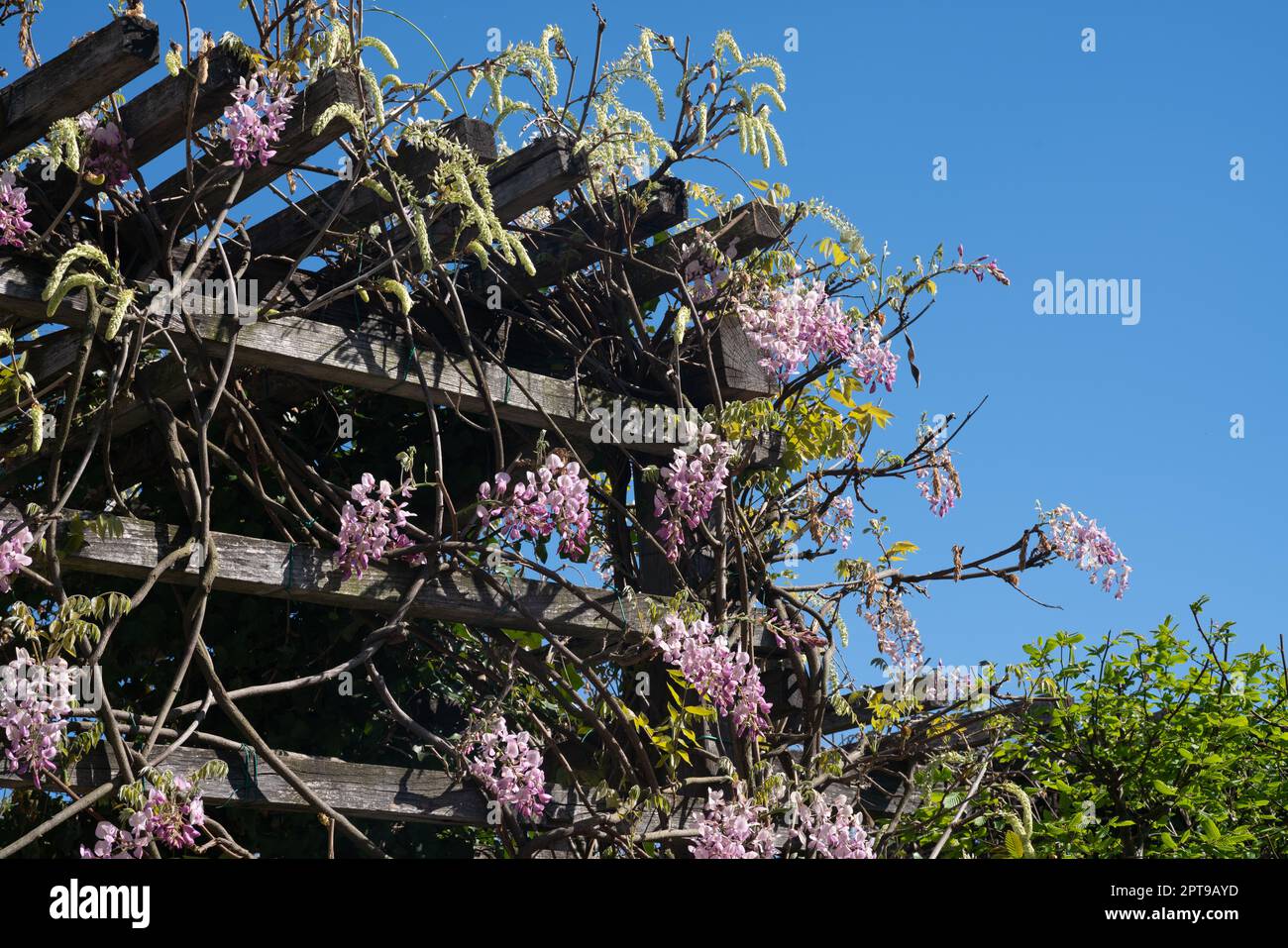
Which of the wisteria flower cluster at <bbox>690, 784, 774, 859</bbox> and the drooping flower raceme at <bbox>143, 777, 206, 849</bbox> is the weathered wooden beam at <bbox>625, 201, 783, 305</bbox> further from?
the drooping flower raceme at <bbox>143, 777, 206, 849</bbox>

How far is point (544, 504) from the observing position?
3498 millimetres

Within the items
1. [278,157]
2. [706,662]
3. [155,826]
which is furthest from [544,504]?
[155,826]

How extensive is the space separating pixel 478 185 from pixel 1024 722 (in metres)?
2.60

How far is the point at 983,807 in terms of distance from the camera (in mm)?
4559

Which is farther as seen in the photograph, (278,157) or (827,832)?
(827,832)

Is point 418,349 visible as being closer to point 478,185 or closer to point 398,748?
point 478,185

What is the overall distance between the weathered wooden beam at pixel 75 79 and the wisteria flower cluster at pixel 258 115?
0.91 feet

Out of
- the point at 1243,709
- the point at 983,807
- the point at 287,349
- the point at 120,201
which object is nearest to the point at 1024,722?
the point at 983,807

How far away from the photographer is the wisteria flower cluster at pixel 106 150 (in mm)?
3199

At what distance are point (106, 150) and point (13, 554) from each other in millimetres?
948

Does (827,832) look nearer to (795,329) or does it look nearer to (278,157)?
(795,329)

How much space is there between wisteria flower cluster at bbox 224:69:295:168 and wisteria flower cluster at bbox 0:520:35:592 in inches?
37.9
